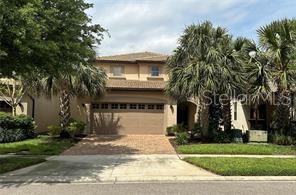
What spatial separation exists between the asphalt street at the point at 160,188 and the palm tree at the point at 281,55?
34.4 feet

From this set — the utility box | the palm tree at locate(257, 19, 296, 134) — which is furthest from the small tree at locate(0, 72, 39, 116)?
the palm tree at locate(257, 19, 296, 134)

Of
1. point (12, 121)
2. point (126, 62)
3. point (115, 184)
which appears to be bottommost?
point (115, 184)

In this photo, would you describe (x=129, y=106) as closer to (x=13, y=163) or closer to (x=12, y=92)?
(x=12, y=92)

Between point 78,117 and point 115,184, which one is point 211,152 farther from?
point 78,117

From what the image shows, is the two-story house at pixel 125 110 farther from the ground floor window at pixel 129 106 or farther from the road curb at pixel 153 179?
the road curb at pixel 153 179

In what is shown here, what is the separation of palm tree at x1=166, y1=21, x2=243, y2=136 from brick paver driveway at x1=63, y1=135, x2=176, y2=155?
311 cm

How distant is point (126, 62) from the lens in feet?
112

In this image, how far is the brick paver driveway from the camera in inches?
800

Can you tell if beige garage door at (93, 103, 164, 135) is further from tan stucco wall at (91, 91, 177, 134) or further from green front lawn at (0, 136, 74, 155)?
green front lawn at (0, 136, 74, 155)

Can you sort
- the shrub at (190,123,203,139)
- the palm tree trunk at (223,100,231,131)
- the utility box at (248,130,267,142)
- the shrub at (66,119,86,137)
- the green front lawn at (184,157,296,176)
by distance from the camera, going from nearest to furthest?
the green front lawn at (184,157,296,176) → the utility box at (248,130,267,142) → the palm tree trunk at (223,100,231,131) → the shrub at (190,123,203,139) → the shrub at (66,119,86,137)

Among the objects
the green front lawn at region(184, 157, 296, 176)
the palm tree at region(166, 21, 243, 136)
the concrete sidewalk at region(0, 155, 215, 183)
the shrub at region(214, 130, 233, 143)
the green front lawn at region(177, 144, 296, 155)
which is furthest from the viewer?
the shrub at region(214, 130, 233, 143)

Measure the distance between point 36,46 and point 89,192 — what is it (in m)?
4.94

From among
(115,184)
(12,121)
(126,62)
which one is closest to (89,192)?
(115,184)

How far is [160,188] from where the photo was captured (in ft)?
37.5
